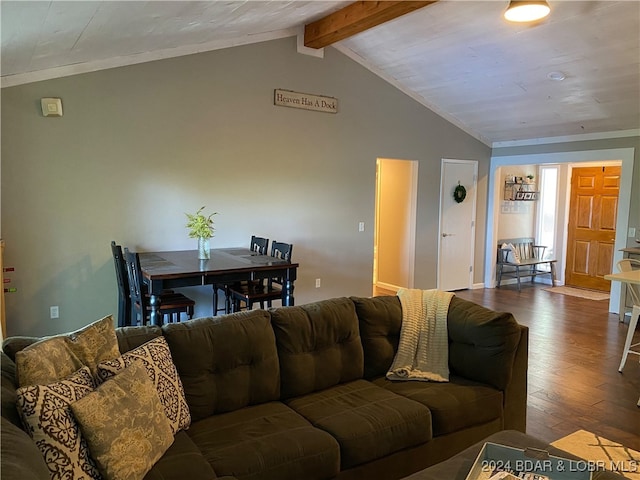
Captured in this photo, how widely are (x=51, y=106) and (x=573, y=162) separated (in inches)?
249

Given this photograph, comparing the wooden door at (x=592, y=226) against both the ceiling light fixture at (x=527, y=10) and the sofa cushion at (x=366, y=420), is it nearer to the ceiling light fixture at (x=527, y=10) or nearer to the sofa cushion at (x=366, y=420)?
the ceiling light fixture at (x=527, y=10)

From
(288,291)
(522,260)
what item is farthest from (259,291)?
(522,260)

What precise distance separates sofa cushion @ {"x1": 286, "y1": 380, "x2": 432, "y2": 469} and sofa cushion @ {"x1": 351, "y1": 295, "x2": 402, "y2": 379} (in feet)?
0.86

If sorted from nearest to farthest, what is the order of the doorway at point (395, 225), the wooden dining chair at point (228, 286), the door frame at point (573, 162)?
the wooden dining chair at point (228, 286) < the door frame at point (573, 162) < the doorway at point (395, 225)

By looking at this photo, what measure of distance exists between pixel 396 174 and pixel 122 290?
4.33 metres


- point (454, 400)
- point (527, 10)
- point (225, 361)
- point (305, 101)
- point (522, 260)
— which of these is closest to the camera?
point (225, 361)

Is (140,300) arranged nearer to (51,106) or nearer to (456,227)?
(51,106)

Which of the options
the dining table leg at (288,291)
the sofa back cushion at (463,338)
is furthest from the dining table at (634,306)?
the dining table leg at (288,291)

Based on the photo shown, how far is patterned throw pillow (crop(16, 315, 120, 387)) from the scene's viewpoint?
5.34ft

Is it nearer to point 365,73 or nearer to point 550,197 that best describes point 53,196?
point 365,73

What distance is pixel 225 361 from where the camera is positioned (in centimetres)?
230

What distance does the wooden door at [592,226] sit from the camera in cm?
740

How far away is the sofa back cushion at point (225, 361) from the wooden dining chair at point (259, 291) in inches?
67.6

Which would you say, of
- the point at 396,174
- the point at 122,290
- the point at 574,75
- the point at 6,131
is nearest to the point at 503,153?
the point at 396,174
